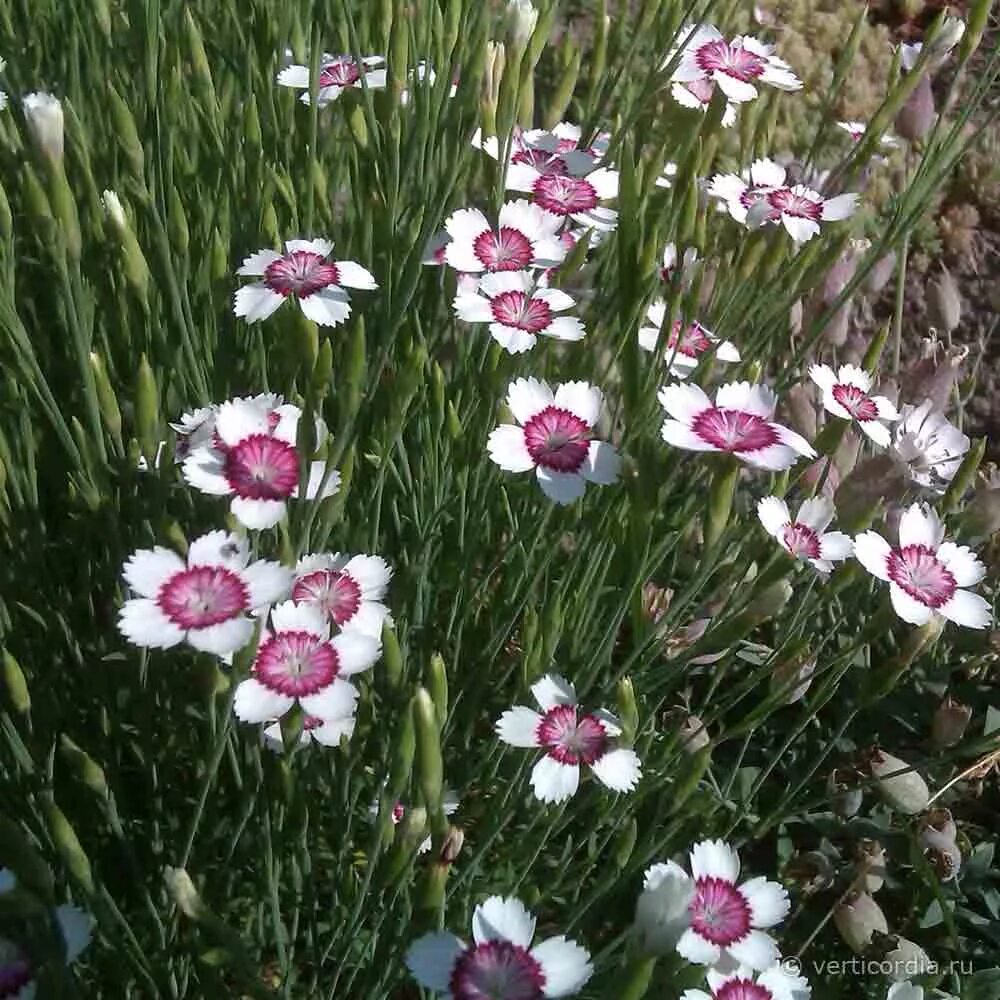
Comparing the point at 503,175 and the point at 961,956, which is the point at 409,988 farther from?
the point at 503,175

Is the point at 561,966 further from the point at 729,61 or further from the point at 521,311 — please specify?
the point at 729,61

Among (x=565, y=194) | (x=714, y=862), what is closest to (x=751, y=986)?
(x=714, y=862)

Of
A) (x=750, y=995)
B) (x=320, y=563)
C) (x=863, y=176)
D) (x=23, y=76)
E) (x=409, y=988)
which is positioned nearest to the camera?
(x=750, y=995)

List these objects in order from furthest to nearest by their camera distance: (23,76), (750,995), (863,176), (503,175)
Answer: (863,176) < (23,76) < (503,175) < (750,995)

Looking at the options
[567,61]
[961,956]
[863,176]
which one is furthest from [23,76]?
[961,956]

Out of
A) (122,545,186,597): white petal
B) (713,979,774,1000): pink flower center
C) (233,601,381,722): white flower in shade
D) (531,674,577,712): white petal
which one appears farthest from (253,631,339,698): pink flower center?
(713,979,774,1000): pink flower center

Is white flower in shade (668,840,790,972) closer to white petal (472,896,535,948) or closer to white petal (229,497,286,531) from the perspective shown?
white petal (472,896,535,948)
